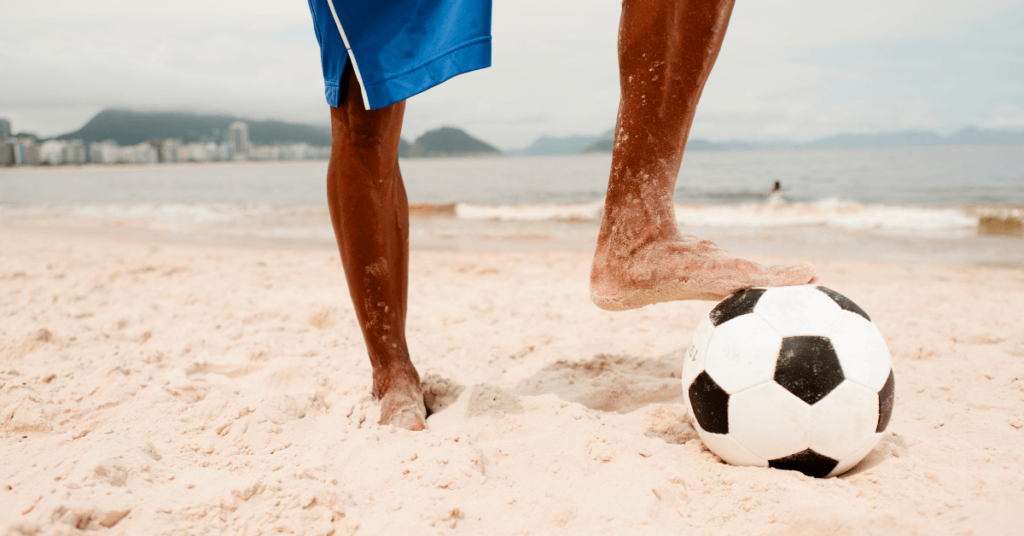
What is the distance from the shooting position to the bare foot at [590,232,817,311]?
153cm

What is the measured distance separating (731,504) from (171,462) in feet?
4.52

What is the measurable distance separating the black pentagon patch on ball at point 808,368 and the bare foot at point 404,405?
1031mm

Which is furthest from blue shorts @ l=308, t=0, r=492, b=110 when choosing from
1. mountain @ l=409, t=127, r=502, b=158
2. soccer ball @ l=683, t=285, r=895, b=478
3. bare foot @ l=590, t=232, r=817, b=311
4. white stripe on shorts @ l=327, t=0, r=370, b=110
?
mountain @ l=409, t=127, r=502, b=158

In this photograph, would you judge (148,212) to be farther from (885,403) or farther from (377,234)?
(885,403)

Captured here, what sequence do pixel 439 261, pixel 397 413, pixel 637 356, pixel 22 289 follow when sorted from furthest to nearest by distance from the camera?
1. pixel 439 261
2. pixel 22 289
3. pixel 637 356
4. pixel 397 413

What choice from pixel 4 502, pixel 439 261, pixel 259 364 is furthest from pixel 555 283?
pixel 4 502

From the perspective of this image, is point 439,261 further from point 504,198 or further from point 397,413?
point 504,198

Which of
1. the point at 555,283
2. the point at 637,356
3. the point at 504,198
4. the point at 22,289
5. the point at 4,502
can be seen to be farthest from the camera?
the point at 504,198

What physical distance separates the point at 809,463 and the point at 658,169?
838 mm

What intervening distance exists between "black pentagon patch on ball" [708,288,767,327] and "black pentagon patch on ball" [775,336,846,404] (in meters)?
0.13

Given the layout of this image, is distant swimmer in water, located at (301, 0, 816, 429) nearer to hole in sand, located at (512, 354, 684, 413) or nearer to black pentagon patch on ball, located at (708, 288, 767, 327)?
black pentagon patch on ball, located at (708, 288, 767, 327)

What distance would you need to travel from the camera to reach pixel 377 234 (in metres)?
1.65

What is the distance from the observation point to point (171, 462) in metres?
1.39

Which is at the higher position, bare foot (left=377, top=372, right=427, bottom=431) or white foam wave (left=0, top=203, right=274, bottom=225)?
white foam wave (left=0, top=203, right=274, bottom=225)
